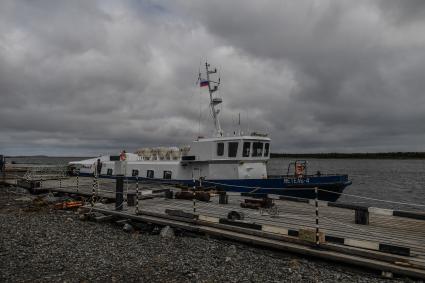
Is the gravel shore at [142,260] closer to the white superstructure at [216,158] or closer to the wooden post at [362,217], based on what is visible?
the wooden post at [362,217]

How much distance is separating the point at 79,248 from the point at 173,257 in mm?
3140

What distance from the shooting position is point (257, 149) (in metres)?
23.0

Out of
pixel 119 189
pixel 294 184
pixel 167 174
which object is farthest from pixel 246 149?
pixel 119 189

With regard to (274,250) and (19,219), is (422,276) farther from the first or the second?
(19,219)

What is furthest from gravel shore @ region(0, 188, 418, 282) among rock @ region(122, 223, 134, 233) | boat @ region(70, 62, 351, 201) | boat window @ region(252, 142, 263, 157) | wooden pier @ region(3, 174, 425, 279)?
boat window @ region(252, 142, 263, 157)

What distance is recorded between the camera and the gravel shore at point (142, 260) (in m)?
7.83

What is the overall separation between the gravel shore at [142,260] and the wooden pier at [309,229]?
1.10 ft

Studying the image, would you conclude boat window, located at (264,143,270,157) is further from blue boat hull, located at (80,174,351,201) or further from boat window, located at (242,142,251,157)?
blue boat hull, located at (80,174,351,201)

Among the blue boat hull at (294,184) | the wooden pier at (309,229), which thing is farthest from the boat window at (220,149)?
the wooden pier at (309,229)

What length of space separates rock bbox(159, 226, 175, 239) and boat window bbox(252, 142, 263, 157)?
39.6 ft

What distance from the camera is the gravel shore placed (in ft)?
25.7

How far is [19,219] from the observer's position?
14758 millimetres

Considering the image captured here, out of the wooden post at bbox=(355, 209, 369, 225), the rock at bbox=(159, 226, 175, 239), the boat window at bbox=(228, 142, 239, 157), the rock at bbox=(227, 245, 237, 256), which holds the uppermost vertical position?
the boat window at bbox=(228, 142, 239, 157)

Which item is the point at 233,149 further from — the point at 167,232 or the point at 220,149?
the point at 167,232
